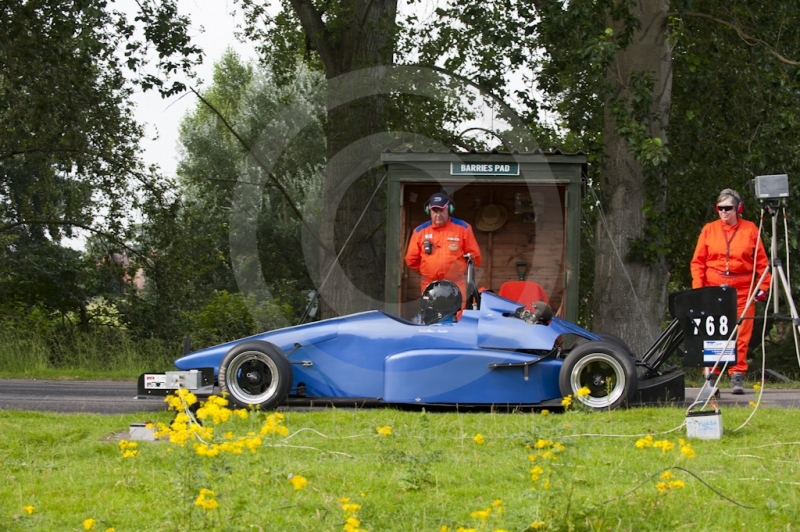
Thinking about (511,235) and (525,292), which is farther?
(511,235)

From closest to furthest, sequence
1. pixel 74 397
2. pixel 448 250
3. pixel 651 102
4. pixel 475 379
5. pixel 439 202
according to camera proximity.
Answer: pixel 475 379 → pixel 74 397 → pixel 439 202 → pixel 448 250 → pixel 651 102

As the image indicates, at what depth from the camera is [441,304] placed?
1026 cm

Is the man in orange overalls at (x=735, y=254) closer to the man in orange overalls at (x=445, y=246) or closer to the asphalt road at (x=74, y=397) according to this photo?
the man in orange overalls at (x=445, y=246)

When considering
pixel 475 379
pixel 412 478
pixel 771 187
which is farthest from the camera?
pixel 475 379

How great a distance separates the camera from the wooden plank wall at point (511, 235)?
15164 mm

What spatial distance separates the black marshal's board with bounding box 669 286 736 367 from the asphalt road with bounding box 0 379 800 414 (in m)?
1.69

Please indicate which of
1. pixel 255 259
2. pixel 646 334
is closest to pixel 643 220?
pixel 646 334

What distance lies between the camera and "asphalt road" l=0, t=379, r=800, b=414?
1011 centimetres

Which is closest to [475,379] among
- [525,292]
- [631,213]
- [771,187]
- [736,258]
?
[525,292]

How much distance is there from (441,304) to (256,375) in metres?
1.89

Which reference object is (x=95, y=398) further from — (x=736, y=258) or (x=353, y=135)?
(x=353, y=135)

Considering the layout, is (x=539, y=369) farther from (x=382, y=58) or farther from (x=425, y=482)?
(x=382, y=58)

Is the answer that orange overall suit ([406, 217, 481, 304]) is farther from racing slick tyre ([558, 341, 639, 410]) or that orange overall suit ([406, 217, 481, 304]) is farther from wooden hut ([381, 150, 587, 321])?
racing slick tyre ([558, 341, 639, 410])

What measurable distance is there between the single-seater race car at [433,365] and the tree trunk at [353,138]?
29.7 feet
